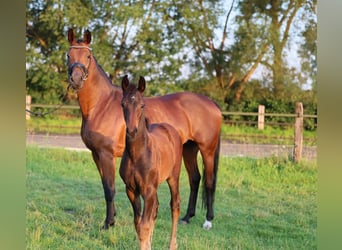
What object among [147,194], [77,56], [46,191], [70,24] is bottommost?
[46,191]

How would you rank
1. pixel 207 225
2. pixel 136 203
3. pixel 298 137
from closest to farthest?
pixel 136 203 < pixel 207 225 < pixel 298 137

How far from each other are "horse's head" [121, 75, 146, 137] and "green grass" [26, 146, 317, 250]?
43.0 inches

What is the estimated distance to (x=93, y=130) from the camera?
10.1 ft

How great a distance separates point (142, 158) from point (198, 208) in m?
2.11

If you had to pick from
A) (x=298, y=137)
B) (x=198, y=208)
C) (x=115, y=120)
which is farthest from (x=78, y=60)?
(x=298, y=137)

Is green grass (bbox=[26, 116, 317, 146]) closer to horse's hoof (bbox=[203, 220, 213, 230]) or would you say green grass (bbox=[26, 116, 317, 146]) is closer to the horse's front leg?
horse's hoof (bbox=[203, 220, 213, 230])

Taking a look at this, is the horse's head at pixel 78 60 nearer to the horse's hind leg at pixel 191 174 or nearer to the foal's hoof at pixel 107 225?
the foal's hoof at pixel 107 225

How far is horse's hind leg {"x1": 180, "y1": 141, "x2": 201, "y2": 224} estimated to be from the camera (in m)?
3.42

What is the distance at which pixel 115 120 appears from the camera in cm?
311

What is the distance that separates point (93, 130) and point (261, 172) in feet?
9.10

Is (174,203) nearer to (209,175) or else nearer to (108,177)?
(108,177)
